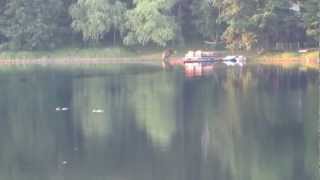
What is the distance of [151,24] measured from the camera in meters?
71.6

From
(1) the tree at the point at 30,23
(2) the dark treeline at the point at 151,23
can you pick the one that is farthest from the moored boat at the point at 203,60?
(1) the tree at the point at 30,23

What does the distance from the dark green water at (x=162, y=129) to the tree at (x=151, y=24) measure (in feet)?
68.3

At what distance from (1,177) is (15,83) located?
30101mm

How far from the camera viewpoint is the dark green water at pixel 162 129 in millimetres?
23312

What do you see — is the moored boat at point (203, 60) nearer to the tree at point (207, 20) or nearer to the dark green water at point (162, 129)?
the tree at point (207, 20)

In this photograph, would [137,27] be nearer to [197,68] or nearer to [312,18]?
[197,68]

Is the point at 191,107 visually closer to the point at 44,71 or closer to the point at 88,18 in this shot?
the point at 44,71

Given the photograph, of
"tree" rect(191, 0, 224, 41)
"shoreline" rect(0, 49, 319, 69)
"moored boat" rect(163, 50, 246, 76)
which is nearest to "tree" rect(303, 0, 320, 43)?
"shoreline" rect(0, 49, 319, 69)

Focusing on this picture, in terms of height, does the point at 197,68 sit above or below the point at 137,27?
below

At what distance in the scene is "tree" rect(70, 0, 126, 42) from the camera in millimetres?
72438

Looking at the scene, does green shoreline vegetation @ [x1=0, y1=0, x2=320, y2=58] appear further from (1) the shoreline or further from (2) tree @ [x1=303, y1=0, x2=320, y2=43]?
(2) tree @ [x1=303, y1=0, x2=320, y2=43]

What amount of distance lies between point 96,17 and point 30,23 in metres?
5.95

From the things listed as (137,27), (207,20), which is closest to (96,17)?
(137,27)

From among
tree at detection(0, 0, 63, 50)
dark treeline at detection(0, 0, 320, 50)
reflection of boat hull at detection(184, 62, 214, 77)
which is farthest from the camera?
tree at detection(0, 0, 63, 50)
